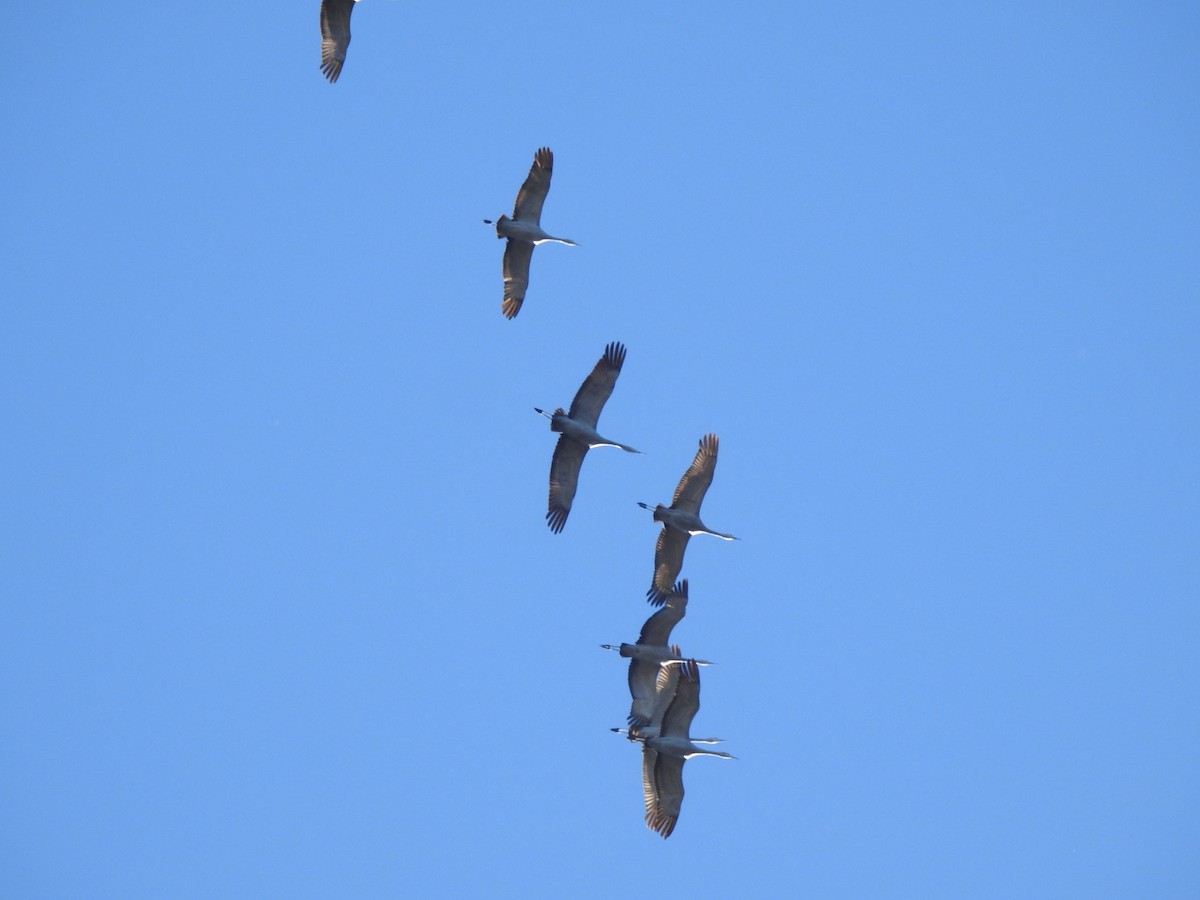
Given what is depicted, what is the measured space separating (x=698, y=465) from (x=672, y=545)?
1.97 metres

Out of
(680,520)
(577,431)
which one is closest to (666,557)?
(680,520)

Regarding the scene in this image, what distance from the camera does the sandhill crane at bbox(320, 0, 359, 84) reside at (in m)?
44.7

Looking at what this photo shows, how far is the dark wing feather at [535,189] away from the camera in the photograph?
43.6 meters

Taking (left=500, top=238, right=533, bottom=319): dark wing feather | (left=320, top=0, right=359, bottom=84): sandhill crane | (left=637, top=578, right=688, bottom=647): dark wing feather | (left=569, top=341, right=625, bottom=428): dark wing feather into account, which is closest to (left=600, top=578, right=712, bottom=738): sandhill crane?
(left=637, top=578, right=688, bottom=647): dark wing feather

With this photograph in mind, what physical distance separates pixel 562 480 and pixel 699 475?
3019 mm

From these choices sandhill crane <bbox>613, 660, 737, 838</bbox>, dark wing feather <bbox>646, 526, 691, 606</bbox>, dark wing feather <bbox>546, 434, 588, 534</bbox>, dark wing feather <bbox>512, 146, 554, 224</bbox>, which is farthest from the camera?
dark wing feather <bbox>646, 526, 691, 606</bbox>

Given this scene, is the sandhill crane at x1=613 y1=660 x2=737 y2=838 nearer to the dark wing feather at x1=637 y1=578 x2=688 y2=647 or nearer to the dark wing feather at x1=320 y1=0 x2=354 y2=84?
the dark wing feather at x1=637 y1=578 x2=688 y2=647

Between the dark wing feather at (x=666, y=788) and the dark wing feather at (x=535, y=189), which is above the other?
the dark wing feather at (x=535, y=189)

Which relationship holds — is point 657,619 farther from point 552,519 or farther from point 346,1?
point 346,1

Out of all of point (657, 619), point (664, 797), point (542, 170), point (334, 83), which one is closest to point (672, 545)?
point (657, 619)

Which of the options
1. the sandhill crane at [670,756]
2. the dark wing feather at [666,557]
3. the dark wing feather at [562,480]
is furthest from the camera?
the dark wing feather at [666,557]

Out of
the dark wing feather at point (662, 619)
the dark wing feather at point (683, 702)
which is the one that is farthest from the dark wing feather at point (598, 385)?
the dark wing feather at point (683, 702)

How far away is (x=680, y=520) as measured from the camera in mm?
45406

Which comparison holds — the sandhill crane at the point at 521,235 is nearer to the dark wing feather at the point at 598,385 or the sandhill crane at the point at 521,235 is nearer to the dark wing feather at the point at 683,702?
the dark wing feather at the point at 598,385
